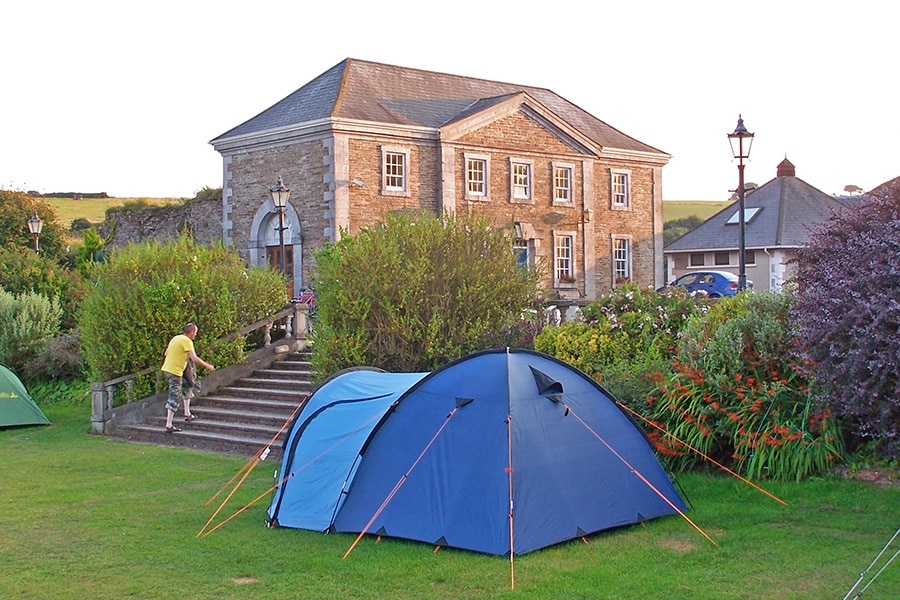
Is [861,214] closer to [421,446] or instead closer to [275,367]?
[421,446]

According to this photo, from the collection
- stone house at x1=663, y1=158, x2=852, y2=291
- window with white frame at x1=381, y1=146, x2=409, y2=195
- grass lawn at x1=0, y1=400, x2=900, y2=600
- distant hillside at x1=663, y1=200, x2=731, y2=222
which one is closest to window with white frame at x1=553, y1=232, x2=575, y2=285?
stone house at x1=663, y1=158, x2=852, y2=291

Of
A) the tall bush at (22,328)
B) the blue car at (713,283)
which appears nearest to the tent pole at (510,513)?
the tall bush at (22,328)

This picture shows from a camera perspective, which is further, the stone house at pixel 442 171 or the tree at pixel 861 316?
the stone house at pixel 442 171

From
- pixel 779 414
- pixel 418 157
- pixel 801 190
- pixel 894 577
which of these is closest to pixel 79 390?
pixel 418 157

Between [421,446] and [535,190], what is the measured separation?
28123 millimetres

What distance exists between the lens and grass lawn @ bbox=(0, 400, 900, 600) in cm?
799

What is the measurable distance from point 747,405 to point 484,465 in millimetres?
3719

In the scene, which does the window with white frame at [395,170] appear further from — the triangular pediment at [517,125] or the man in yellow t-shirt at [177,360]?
the man in yellow t-shirt at [177,360]

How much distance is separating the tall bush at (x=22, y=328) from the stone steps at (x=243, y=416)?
7.21m

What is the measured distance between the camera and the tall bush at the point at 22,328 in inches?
959

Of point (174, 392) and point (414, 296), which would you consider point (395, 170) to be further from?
point (414, 296)

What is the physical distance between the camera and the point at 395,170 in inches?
1325

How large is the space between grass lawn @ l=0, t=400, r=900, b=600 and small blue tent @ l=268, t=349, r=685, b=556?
8.3 inches

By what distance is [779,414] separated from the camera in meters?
11.4
